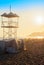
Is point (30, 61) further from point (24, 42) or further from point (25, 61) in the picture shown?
point (24, 42)

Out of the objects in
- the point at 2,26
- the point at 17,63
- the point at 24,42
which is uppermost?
the point at 2,26

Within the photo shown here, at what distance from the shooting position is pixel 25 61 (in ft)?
58.1

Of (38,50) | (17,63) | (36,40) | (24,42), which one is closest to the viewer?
(17,63)

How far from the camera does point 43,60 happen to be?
17.7m

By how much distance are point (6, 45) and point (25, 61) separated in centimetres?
718

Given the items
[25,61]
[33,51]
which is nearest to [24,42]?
[33,51]

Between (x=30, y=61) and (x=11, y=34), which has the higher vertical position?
(x=11, y=34)

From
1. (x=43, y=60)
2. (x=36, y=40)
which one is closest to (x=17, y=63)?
(x=43, y=60)

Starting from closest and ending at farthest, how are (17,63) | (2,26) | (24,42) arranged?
(17,63)
(24,42)
(2,26)

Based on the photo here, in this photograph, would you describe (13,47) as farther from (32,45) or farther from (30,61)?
(30,61)

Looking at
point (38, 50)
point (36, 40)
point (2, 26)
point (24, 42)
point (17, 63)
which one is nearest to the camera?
point (17, 63)

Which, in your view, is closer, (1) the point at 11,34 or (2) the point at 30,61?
(2) the point at 30,61

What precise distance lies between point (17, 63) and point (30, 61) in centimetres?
124

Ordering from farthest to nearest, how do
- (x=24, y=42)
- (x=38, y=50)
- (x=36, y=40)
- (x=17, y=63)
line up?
(x=24, y=42) < (x=36, y=40) < (x=38, y=50) < (x=17, y=63)
